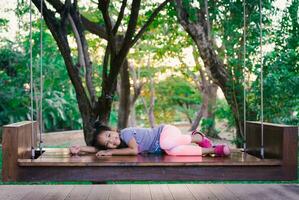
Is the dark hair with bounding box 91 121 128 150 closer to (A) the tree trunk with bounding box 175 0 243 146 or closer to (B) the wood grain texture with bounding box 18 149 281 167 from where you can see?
(B) the wood grain texture with bounding box 18 149 281 167

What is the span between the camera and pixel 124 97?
9031mm

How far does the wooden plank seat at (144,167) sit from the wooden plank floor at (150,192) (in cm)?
187

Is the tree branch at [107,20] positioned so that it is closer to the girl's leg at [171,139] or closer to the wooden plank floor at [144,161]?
the girl's leg at [171,139]

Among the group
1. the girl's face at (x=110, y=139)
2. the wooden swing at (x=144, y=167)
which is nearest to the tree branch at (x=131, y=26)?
the girl's face at (x=110, y=139)

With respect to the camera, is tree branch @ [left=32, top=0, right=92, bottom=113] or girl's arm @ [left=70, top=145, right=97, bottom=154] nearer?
girl's arm @ [left=70, top=145, right=97, bottom=154]

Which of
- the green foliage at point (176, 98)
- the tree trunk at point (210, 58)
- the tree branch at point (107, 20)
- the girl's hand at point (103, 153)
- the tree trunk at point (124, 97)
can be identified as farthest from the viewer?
the green foliage at point (176, 98)

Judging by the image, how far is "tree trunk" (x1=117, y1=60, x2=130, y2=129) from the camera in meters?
8.85

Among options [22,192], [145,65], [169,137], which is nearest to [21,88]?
[145,65]

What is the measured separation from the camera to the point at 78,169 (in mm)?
3154

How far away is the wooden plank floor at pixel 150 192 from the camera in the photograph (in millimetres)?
5148

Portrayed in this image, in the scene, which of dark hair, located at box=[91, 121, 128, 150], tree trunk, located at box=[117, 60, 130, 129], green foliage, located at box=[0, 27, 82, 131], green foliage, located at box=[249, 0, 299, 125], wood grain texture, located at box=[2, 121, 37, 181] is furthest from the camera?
green foliage, located at box=[0, 27, 82, 131]

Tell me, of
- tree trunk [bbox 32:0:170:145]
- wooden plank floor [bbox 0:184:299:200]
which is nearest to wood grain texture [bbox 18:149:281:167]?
wooden plank floor [bbox 0:184:299:200]

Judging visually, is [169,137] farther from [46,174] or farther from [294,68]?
[294,68]

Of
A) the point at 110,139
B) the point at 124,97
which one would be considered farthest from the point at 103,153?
the point at 124,97
